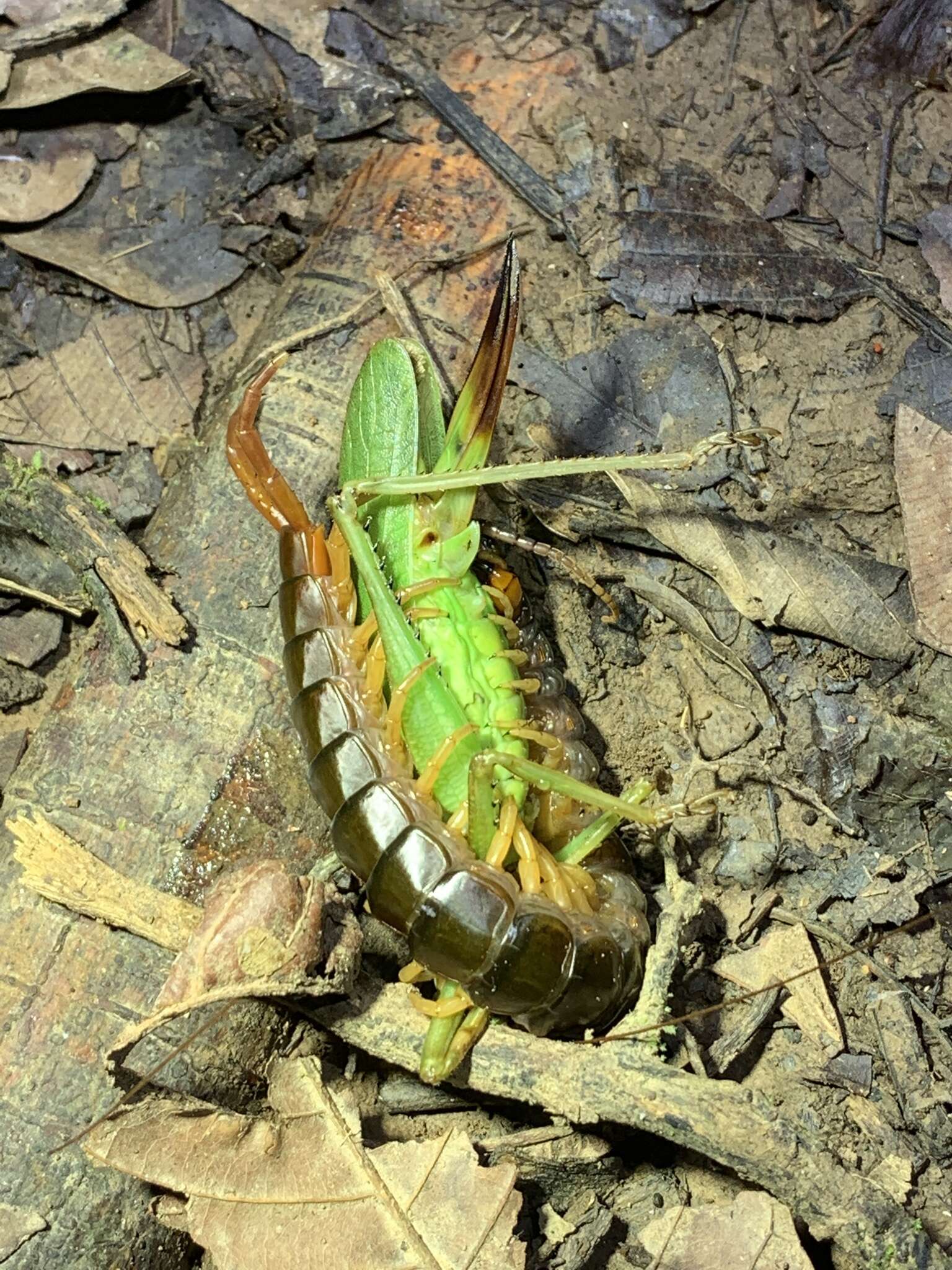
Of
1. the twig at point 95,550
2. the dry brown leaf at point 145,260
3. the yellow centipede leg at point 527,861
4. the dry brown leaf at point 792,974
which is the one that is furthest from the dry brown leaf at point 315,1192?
the dry brown leaf at point 145,260

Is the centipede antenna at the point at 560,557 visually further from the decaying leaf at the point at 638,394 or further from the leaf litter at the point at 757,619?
the decaying leaf at the point at 638,394

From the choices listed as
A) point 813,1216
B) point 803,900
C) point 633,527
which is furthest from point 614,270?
point 813,1216

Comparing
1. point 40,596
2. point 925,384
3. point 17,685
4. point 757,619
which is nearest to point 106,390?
point 40,596

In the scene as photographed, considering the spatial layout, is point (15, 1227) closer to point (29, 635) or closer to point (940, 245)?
point (29, 635)

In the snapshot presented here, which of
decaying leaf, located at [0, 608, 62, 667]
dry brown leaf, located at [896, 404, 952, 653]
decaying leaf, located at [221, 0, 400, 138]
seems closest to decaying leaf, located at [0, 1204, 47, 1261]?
decaying leaf, located at [0, 608, 62, 667]

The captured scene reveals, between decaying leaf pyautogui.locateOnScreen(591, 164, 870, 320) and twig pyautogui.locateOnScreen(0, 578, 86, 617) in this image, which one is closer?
twig pyautogui.locateOnScreen(0, 578, 86, 617)

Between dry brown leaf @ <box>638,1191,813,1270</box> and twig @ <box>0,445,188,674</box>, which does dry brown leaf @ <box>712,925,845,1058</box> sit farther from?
twig @ <box>0,445,188,674</box>
